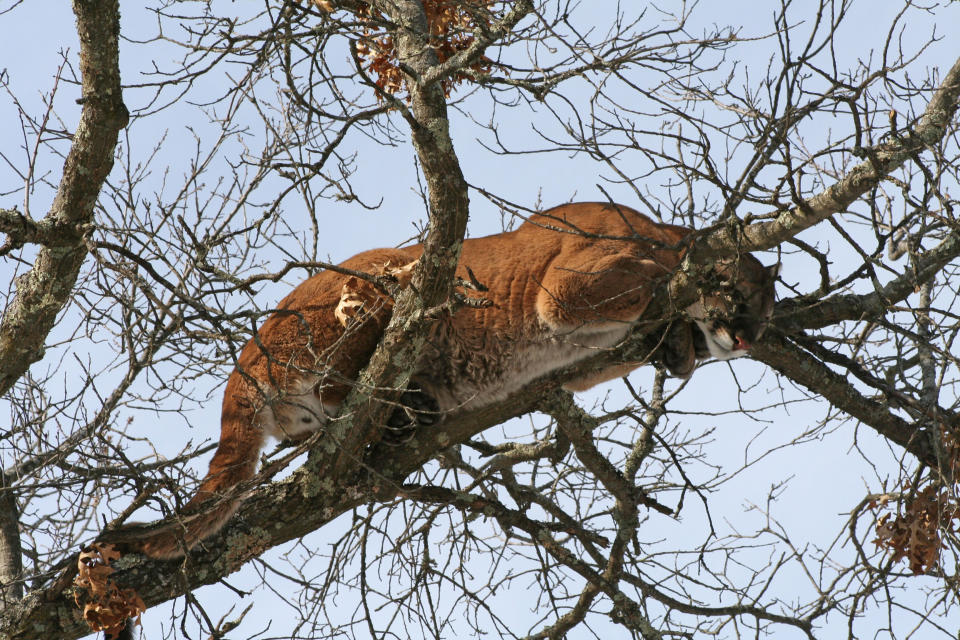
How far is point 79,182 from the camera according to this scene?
12.0 feet

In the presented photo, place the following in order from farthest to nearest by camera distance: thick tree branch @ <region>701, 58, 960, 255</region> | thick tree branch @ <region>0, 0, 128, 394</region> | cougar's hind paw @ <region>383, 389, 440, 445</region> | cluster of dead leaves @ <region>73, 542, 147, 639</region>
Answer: cougar's hind paw @ <region>383, 389, 440, 445</region>
thick tree branch @ <region>0, 0, 128, 394</region>
cluster of dead leaves @ <region>73, 542, 147, 639</region>
thick tree branch @ <region>701, 58, 960, 255</region>

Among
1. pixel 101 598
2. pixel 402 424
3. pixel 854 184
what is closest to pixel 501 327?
pixel 402 424

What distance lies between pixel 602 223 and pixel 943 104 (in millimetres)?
1767

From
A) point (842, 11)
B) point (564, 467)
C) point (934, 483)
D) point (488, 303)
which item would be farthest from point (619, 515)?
point (842, 11)

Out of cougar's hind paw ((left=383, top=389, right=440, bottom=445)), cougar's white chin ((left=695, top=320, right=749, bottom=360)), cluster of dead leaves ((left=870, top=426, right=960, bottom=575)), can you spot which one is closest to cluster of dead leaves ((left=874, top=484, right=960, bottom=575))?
cluster of dead leaves ((left=870, top=426, right=960, bottom=575))

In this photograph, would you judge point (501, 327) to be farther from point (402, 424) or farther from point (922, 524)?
point (922, 524)

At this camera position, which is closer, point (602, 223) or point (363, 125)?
point (363, 125)

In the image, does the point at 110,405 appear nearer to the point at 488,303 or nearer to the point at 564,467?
the point at 488,303

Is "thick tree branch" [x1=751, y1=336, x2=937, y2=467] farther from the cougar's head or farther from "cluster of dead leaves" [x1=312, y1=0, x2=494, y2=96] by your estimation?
"cluster of dead leaves" [x1=312, y1=0, x2=494, y2=96]

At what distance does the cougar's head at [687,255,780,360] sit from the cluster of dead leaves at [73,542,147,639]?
8.41ft

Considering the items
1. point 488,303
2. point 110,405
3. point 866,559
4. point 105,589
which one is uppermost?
point 110,405

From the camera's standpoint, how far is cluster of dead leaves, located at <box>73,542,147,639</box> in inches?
133

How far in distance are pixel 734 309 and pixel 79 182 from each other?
2816 millimetres

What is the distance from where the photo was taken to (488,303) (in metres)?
3.26
